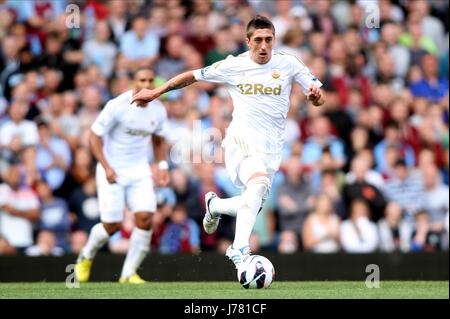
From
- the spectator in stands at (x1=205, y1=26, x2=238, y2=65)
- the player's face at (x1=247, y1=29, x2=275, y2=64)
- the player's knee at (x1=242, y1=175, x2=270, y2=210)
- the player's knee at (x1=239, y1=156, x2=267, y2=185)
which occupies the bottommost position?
the player's knee at (x1=242, y1=175, x2=270, y2=210)

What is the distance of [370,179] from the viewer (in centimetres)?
1873

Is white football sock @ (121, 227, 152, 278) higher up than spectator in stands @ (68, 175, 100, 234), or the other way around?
spectator in stands @ (68, 175, 100, 234)

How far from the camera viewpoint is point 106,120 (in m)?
15.4

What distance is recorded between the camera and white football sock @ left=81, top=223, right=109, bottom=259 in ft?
51.0

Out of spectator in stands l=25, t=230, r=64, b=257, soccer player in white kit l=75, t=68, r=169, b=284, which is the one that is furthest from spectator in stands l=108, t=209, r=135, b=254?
soccer player in white kit l=75, t=68, r=169, b=284

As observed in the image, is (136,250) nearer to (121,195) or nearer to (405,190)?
(121,195)

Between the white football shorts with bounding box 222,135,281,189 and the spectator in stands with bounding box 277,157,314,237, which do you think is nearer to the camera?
the white football shorts with bounding box 222,135,281,189

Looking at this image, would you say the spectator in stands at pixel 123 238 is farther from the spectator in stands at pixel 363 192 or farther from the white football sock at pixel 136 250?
the spectator in stands at pixel 363 192

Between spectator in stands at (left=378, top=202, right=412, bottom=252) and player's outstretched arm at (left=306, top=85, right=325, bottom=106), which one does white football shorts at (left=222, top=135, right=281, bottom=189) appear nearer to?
player's outstretched arm at (left=306, top=85, right=325, bottom=106)

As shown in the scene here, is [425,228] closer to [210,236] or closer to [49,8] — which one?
[210,236]

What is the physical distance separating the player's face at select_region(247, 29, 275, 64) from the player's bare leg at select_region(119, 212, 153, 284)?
10.9 feet

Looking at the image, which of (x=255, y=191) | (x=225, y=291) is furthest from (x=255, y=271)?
(x=225, y=291)

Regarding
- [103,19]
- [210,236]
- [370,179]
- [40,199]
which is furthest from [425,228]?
[103,19]

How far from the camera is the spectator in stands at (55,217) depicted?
17.5 metres
